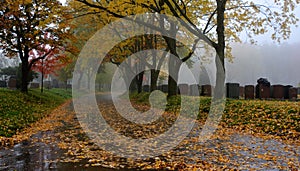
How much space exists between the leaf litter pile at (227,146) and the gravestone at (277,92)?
979 centimetres

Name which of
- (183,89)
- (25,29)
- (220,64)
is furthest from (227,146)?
(183,89)

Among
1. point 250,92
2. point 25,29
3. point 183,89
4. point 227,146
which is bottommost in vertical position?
point 227,146

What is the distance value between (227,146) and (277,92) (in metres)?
14.7

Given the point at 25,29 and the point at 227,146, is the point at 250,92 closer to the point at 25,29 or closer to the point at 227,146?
the point at 227,146

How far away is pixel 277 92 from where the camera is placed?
64.8ft

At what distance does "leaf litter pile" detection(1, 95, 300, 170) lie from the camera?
5281 mm

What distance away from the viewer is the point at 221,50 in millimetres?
13961

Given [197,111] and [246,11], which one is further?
[246,11]

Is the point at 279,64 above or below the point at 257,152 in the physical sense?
above

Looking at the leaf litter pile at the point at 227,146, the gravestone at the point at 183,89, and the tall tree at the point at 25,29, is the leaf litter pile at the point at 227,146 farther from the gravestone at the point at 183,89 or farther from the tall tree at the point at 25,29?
the gravestone at the point at 183,89

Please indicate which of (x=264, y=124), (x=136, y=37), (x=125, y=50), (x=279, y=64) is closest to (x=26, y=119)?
(x=264, y=124)

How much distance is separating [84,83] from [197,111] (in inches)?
2028

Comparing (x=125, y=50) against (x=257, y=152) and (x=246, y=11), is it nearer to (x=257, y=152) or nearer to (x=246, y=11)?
(x=246, y=11)

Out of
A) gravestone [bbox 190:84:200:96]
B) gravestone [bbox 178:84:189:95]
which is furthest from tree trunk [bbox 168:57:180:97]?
gravestone [bbox 178:84:189:95]
